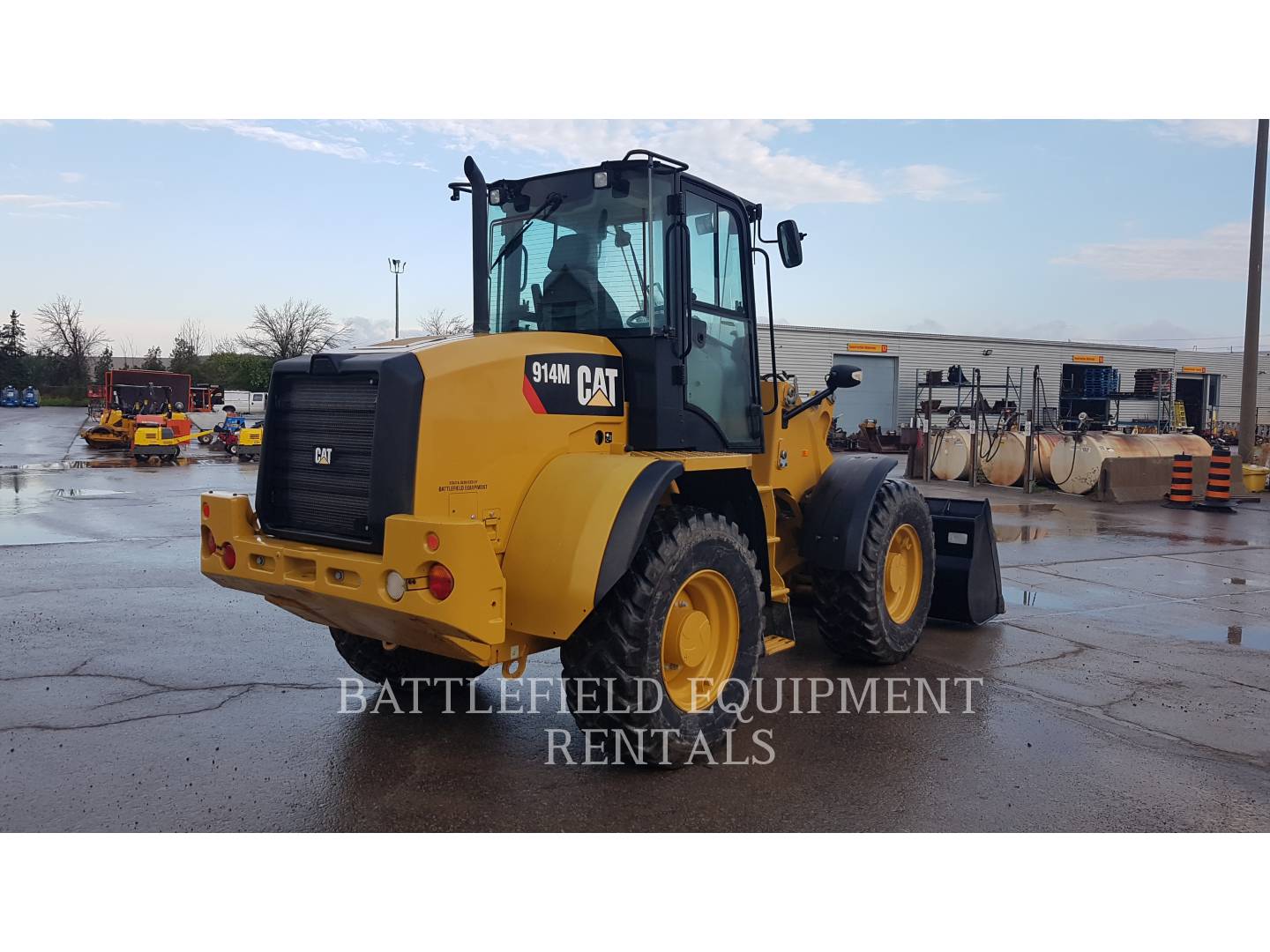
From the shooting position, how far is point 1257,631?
295 inches

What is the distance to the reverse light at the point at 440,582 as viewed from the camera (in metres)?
3.67

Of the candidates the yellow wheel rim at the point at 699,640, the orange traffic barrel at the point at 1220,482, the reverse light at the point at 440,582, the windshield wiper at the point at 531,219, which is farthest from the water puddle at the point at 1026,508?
the reverse light at the point at 440,582

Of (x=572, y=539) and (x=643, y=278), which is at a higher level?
(x=643, y=278)

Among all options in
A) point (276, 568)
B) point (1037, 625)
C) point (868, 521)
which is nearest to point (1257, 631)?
point (1037, 625)

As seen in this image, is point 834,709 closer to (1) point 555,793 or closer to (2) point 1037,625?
(1) point 555,793

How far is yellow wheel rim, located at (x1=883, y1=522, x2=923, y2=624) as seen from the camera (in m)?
6.38

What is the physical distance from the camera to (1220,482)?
1691 cm

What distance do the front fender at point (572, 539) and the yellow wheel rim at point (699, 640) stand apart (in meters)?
0.49

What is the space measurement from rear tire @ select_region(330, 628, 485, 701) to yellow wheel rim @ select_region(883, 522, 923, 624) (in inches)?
112

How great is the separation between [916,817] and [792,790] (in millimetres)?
543

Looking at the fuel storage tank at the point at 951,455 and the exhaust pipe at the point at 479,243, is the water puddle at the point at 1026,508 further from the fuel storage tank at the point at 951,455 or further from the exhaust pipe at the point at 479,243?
the exhaust pipe at the point at 479,243

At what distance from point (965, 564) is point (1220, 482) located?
12669 millimetres

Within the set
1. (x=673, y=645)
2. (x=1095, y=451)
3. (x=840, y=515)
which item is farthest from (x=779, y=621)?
(x=1095, y=451)

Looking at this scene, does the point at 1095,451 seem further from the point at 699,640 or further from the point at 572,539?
the point at 572,539
